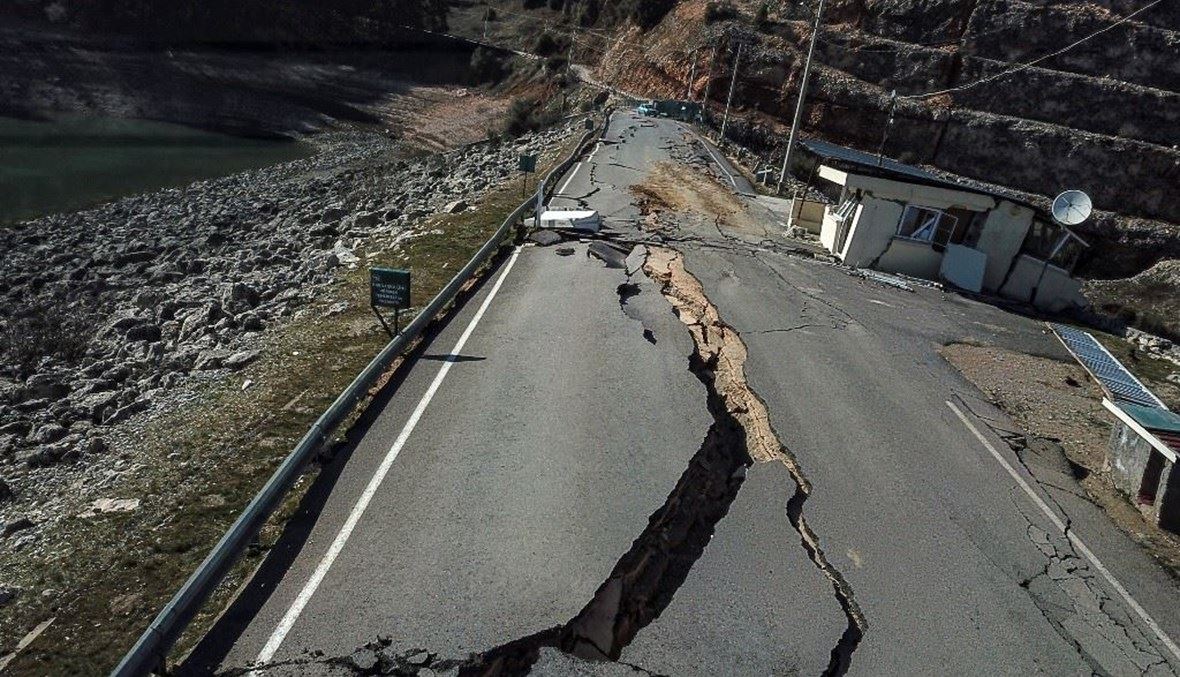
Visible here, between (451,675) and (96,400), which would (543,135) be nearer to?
(96,400)

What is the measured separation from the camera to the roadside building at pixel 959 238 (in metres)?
19.6

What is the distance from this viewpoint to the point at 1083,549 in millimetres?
8094

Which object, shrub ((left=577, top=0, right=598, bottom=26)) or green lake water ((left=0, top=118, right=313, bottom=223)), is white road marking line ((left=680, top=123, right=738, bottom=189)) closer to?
green lake water ((left=0, top=118, right=313, bottom=223))

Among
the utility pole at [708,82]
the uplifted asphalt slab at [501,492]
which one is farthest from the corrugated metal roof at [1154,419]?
the utility pole at [708,82]

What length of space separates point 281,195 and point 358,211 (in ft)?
27.1

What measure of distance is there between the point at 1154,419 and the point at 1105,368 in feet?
18.6

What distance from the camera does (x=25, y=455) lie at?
9.35 meters

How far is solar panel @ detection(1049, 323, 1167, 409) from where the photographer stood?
41.7 ft

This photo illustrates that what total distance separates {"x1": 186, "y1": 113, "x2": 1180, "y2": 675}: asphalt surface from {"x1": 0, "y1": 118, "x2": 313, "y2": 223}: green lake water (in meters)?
23.9

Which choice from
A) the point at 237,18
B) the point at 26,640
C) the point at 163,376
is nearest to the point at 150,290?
the point at 163,376

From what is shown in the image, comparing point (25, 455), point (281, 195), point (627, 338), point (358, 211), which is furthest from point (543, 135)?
point (25, 455)

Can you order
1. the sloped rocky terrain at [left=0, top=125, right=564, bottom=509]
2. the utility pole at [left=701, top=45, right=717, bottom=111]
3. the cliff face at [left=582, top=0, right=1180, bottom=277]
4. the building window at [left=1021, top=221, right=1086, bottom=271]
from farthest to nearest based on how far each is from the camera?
the utility pole at [left=701, top=45, right=717, bottom=111] → the cliff face at [left=582, top=0, right=1180, bottom=277] → the building window at [left=1021, top=221, right=1086, bottom=271] → the sloped rocky terrain at [left=0, top=125, right=564, bottom=509]

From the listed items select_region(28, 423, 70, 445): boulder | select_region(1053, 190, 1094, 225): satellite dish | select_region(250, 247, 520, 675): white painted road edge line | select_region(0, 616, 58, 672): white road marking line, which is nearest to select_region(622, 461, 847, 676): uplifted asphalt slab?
select_region(250, 247, 520, 675): white painted road edge line

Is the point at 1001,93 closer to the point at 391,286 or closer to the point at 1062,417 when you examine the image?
the point at 1062,417
